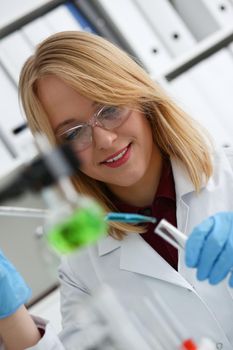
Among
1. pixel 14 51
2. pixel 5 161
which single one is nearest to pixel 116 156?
pixel 5 161

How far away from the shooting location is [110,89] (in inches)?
42.1

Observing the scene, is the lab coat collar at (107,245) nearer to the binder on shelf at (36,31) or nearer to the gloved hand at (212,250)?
the gloved hand at (212,250)

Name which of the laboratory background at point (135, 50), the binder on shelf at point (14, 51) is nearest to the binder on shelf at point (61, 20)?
the laboratory background at point (135, 50)

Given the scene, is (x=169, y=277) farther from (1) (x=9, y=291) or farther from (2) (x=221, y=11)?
(2) (x=221, y=11)

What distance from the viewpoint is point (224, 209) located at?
3.87 ft

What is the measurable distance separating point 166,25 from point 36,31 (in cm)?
49

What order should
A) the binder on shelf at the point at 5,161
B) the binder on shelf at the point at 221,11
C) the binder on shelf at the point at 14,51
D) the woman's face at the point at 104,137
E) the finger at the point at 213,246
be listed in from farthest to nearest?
the binder on shelf at the point at 221,11 → the binder on shelf at the point at 14,51 → the binder on shelf at the point at 5,161 → the woman's face at the point at 104,137 → the finger at the point at 213,246

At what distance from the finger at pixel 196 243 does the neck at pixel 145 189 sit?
303 mm

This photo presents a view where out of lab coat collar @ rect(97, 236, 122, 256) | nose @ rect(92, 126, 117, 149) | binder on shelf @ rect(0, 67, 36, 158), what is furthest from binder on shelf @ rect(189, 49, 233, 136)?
nose @ rect(92, 126, 117, 149)

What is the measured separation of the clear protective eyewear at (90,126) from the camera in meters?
1.04

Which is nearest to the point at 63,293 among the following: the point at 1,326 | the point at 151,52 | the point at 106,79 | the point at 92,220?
the point at 1,326

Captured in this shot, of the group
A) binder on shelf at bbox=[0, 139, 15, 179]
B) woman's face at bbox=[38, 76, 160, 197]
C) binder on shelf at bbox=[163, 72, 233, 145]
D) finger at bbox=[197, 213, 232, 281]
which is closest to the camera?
finger at bbox=[197, 213, 232, 281]

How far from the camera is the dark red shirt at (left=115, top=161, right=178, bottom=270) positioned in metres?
1.20

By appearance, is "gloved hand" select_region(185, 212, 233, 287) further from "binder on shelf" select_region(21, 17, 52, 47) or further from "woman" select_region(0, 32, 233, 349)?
"binder on shelf" select_region(21, 17, 52, 47)
